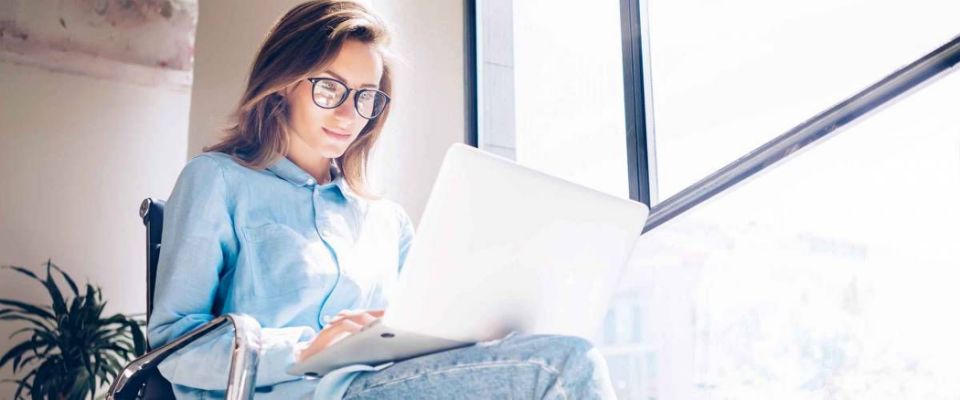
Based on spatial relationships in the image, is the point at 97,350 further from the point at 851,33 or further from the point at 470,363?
the point at 851,33

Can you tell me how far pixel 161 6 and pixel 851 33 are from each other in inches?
98.8

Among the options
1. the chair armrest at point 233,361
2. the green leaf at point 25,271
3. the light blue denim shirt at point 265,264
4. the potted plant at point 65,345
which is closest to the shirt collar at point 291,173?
the light blue denim shirt at point 265,264

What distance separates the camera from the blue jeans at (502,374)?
98 centimetres

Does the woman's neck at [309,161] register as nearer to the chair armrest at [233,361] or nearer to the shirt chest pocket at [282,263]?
the shirt chest pocket at [282,263]

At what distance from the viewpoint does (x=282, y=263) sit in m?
1.46

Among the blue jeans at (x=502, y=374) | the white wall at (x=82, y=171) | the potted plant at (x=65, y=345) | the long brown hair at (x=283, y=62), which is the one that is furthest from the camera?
the white wall at (x=82, y=171)

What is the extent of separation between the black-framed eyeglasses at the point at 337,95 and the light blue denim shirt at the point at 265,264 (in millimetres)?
142

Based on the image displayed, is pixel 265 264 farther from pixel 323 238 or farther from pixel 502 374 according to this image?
pixel 502 374

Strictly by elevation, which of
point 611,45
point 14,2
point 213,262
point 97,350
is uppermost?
point 14,2

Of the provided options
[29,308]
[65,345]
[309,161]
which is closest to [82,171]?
[29,308]

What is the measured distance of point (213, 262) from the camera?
4.51 feet

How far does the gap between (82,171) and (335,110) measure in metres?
1.83

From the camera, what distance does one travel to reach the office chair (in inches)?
39.2

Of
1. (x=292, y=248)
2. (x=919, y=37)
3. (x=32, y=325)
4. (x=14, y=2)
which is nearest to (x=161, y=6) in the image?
(x=14, y=2)
